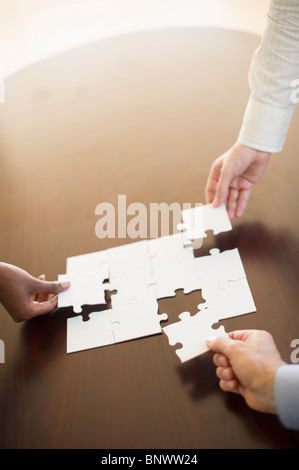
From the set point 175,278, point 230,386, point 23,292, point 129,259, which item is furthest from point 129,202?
point 230,386

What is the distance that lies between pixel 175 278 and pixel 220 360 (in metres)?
0.27

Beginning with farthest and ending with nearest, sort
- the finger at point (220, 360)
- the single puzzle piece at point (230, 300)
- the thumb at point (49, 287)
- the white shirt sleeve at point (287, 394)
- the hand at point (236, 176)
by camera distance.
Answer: the hand at point (236, 176), the thumb at point (49, 287), the single puzzle piece at point (230, 300), the finger at point (220, 360), the white shirt sleeve at point (287, 394)

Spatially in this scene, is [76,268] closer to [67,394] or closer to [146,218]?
[146,218]

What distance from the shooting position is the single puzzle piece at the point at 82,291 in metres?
1.15

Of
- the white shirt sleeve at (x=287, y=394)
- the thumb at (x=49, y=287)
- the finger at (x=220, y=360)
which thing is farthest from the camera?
the thumb at (x=49, y=287)

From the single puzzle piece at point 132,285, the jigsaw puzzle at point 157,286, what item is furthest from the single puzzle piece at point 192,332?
the single puzzle piece at point 132,285

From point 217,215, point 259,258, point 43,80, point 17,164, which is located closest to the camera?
point 259,258

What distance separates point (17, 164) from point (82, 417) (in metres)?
0.96

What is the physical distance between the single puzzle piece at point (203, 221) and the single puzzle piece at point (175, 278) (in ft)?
0.32

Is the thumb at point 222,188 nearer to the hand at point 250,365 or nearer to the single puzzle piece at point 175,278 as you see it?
the single puzzle piece at point 175,278

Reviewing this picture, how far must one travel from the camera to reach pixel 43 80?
183 centimetres

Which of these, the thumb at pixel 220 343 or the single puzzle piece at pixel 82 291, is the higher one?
the single puzzle piece at pixel 82 291

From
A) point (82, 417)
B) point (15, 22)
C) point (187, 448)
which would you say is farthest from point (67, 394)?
point (15, 22)

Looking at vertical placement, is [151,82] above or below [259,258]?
above
